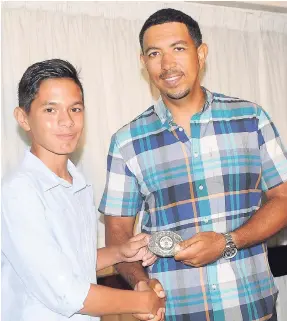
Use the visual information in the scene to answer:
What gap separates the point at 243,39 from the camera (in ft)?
13.3

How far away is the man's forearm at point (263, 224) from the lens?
192cm

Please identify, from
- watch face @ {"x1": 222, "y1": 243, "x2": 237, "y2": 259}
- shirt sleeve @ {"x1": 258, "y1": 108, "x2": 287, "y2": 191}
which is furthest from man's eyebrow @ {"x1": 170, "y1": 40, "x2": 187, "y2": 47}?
watch face @ {"x1": 222, "y1": 243, "x2": 237, "y2": 259}

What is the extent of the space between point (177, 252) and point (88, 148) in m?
1.77

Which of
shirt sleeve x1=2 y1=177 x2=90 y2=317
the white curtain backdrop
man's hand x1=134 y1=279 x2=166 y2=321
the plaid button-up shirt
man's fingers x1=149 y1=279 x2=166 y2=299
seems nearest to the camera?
shirt sleeve x1=2 y1=177 x2=90 y2=317

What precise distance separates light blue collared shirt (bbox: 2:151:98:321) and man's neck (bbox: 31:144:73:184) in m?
0.08

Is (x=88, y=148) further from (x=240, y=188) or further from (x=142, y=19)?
(x=240, y=188)

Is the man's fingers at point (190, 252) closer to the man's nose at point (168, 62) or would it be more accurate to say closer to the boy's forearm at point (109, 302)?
the boy's forearm at point (109, 302)

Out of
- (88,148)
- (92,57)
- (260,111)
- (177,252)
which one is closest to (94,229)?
(177,252)

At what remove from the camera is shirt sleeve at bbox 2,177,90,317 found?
151cm

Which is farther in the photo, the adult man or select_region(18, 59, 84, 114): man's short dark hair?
the adult man

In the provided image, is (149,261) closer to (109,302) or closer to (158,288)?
(158,288)

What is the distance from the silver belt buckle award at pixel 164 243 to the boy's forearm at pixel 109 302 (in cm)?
22

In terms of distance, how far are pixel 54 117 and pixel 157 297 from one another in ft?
2.43

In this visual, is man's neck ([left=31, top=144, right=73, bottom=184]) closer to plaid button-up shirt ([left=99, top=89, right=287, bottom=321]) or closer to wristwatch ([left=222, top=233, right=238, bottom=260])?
plaid button-up shirt ([left=99, top=89, right=287, bottom=321])
